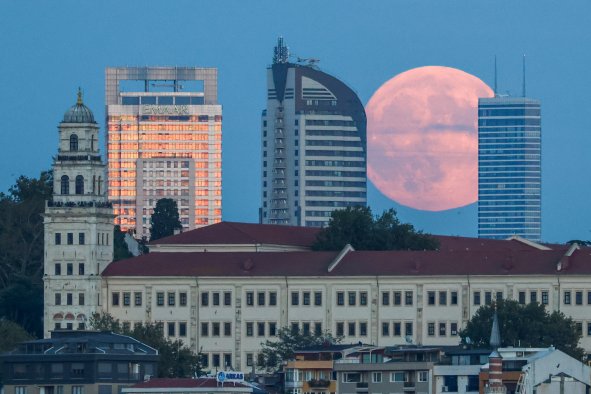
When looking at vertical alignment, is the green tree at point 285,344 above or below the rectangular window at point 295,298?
below

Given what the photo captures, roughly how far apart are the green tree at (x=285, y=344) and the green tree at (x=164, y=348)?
4898 mm

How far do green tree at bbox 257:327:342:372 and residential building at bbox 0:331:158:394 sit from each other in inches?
723

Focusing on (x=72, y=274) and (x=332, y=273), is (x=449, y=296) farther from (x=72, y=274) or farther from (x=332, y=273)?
(x=72, y=274)

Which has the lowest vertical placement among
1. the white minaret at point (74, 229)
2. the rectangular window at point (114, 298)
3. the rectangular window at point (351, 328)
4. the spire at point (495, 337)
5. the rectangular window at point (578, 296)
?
the rectangular window at point (351, 328)

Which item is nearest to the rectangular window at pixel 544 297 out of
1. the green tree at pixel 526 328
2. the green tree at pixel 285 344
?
the green tree at pixel 526 328

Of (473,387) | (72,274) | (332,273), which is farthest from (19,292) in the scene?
(473,387)

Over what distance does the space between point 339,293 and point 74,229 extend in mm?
19753

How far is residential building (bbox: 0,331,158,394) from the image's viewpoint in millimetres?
156500

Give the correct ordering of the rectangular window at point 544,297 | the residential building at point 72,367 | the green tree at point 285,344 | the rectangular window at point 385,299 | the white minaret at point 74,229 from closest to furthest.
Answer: the residential building at point 72,367 → the green tree at point 285,344 → the rectangular window at point 544,297 → the rectangular window at point 385,299 → the white minaret at point 74,229

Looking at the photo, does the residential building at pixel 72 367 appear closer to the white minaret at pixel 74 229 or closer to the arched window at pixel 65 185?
the white minaret at pixel 74 229

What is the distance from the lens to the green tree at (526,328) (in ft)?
565

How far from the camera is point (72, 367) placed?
157 metres

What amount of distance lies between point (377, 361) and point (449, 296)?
2612 centimetres

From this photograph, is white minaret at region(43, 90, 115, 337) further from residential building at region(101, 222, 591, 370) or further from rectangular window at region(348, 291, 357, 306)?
rectangular window at region(348, 291, 357, 306)
